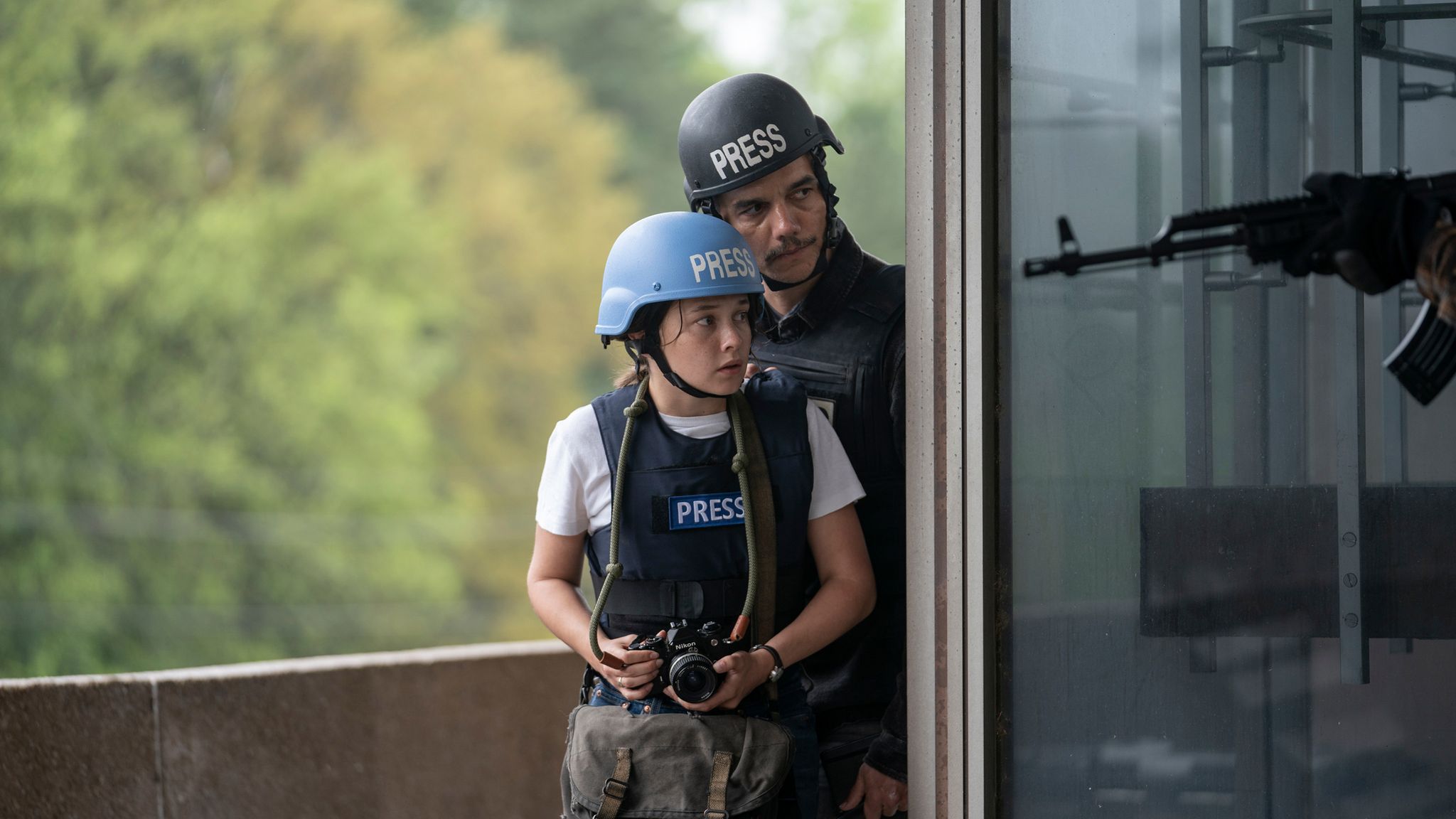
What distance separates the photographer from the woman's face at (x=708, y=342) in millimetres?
2203

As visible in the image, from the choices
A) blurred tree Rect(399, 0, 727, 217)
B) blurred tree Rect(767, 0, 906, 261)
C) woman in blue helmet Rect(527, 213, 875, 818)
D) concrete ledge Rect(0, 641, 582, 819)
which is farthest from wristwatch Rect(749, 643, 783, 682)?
blurred tree Rect(767, 0, 906, 261)

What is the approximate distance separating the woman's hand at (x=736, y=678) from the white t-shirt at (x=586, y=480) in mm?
275

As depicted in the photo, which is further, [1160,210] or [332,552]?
[332,552]

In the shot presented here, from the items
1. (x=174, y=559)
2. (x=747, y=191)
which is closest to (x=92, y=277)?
(x=174, y=559)

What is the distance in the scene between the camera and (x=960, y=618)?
2.29 meters

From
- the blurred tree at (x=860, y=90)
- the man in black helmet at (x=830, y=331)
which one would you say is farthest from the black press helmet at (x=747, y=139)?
the blurred tree at (x=860, y=90)

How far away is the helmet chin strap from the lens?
2217mm

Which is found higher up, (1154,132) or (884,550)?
(1154,132)

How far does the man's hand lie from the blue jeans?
16cm

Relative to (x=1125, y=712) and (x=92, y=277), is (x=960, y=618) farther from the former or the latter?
(x=92, y=277)

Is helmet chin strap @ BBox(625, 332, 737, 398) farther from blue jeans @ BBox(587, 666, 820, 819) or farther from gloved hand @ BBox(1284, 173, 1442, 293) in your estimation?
gloved hand @ BBox(1284, 173, 1442, 293)

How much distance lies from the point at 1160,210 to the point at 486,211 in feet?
71.9

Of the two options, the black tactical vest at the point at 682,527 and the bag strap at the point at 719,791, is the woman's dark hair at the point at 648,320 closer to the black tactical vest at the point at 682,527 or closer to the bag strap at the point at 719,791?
the black tactical vest at the point at 682,527

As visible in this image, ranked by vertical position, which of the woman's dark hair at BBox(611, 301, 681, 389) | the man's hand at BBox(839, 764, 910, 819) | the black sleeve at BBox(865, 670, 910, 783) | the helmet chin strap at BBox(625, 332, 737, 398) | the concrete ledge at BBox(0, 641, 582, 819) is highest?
the woman's dark hair at BBox(611, 301, 681, 389)
